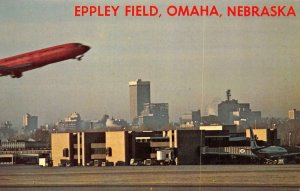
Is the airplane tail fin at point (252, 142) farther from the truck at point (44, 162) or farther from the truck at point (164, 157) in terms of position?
the truck at point (44, 162)

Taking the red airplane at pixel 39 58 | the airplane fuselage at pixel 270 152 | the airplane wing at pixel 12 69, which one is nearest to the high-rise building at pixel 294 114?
the airplane fuselage at pixel 270 152

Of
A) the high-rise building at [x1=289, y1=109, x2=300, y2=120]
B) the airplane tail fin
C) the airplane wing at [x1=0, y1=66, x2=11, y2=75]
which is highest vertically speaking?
the airplane wing at [x1=0, y1=66, x2=11, y2=75]

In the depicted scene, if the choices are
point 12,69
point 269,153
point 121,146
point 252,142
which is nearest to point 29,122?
point 12,69

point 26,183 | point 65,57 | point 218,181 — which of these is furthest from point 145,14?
point 26,183

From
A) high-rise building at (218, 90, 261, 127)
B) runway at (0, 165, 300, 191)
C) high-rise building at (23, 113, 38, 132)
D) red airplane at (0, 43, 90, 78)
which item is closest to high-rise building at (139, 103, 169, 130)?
high-rise building at (218, 90, 261, 127)

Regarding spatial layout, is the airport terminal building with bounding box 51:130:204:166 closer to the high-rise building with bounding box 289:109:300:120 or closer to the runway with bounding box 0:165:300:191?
the runway with bounding box 0:165:300:191

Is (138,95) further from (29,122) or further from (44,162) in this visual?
(44,162)
